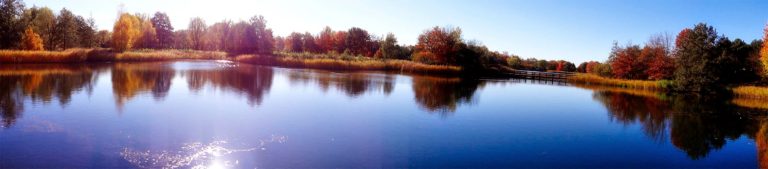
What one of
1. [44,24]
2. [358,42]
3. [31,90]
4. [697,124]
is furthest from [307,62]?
[697,124]

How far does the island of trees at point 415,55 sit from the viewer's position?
3672 centimetres

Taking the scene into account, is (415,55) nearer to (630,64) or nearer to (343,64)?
(343,64)

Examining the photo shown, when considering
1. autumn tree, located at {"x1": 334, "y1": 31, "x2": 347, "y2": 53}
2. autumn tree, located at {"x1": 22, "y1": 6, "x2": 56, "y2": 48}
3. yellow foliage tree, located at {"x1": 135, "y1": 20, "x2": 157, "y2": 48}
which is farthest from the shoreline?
autumn tree, located at {"x1": 334, "y1": 31, "x2": 347, "y2": 53}

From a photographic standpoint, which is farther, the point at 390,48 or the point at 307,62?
the point at 390,48

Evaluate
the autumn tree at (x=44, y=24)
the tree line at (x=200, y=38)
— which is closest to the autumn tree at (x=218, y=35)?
the tree line at (x=200, y=38)

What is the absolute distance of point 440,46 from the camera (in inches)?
2355

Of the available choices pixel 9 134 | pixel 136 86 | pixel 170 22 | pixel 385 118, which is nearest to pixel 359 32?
pixel 170 22

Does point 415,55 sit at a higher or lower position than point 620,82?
higher

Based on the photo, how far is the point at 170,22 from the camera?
277ft

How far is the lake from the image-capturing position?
9148 millimetres

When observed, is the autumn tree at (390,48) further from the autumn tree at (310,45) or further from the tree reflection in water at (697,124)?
the tree reflection in water at (697,124)

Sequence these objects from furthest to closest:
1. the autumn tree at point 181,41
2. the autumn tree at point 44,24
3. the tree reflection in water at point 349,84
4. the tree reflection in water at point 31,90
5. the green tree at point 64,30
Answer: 1. the autumn tree at point 181,41
2. the green tree at point 64,30
3. the autumn tree at point 44,24
4. the tree reflection in water at point 349,84
5. the tree reflection in water at point 31,90

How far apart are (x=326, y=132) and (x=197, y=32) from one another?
3173 inches

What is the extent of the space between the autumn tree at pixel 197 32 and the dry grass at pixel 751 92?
263ft
